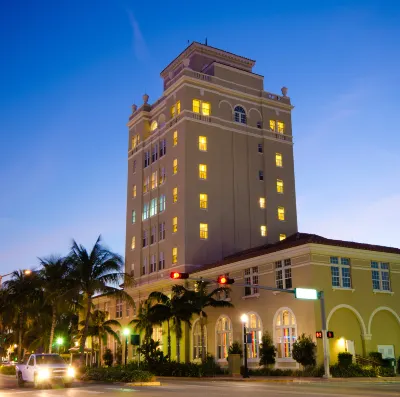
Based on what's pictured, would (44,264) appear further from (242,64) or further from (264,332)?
(242,64)

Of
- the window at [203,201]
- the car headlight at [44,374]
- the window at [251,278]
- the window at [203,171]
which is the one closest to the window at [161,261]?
the window at [203,201]

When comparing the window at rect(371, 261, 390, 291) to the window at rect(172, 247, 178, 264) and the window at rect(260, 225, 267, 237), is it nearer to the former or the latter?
the window at rect(260, 225, 267, 237)

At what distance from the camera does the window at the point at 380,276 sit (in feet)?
140

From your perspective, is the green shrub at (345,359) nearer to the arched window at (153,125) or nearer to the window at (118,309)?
the window at (118,309)

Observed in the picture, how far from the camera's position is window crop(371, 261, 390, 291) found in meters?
42.6

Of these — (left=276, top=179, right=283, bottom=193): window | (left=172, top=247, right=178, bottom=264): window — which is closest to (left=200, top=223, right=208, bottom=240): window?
(left=172, top=247, right=178, bottom=264): window

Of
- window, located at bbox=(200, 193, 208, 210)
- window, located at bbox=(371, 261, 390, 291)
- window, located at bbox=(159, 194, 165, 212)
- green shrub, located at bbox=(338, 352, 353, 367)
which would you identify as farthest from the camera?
window, located at bbox=(159, 194, 165, 212)

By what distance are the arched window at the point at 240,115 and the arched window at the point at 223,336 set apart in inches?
1002

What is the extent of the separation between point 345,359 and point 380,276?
900 cm

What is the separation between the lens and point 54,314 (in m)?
49.6

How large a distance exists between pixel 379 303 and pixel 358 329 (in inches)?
122

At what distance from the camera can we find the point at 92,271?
43000 mm

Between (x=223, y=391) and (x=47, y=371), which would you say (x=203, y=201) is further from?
(x=223, y=391)

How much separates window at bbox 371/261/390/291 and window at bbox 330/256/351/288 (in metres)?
2.67
